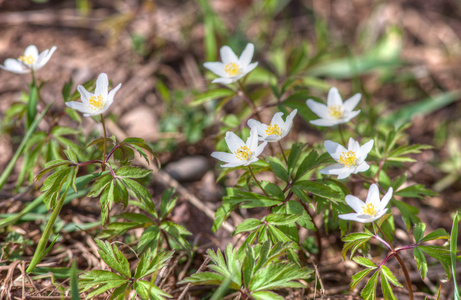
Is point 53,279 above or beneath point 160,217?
beneath

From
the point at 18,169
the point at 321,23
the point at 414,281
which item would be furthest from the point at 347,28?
the point at 18,169

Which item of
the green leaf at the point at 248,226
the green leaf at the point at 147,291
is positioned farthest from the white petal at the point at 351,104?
the green leaf at the point at 147,291

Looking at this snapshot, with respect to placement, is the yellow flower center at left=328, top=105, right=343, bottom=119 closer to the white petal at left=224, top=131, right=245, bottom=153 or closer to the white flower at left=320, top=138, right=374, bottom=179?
the white flower at left=320, top=138, right=374, bottom=179

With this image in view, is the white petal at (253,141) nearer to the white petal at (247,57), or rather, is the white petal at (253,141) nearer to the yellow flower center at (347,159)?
the yellow flower center at (347,159)

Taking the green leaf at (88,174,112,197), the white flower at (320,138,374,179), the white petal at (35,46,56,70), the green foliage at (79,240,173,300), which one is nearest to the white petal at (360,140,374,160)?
the white flower at (320,138,374,179)

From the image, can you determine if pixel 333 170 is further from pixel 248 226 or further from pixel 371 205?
pixel 248 226

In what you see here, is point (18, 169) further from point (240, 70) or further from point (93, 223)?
point (240, 70)
